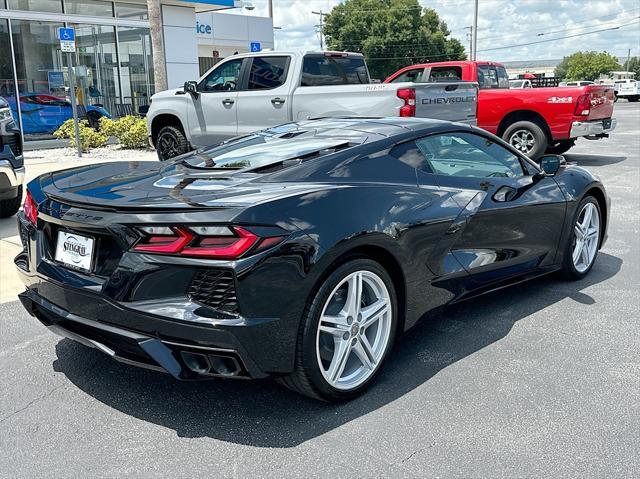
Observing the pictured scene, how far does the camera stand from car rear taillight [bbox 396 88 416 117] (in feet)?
28.9

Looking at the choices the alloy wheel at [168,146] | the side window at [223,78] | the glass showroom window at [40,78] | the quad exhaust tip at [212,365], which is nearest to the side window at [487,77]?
the side window at [223,78]

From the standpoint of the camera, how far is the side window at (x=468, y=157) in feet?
13.3

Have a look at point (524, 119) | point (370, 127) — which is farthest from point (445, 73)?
point (370, 127)

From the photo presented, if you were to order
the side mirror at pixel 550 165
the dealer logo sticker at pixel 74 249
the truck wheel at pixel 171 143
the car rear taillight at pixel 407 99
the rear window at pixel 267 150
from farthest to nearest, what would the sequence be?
1. the truck wheel at pixel 171 143
2. the car rear taillight at pixel 407 99
3. the side mirror at pixel 550 165
4. the rear window at pixel 267 150
5. the dealer logo sticker at pixel 74 249

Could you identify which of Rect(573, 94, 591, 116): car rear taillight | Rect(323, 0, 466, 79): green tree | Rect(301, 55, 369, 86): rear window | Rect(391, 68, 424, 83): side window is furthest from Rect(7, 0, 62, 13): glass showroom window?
Rect(323, 0, 466, 79): green tree

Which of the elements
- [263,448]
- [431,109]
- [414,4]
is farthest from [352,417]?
[414,4]

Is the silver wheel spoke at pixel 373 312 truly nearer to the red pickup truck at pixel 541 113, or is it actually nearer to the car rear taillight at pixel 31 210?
the car rear taillight at pixel 31 210

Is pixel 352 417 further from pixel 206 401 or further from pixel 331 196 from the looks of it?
pixel 331 196

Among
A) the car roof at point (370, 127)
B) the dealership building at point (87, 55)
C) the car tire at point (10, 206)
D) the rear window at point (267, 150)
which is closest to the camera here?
the rear window at point (267, 150)

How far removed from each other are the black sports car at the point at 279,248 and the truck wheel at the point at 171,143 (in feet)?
24.4

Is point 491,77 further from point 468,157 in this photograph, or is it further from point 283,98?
point 468,157

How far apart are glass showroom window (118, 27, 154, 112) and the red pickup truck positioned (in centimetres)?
932

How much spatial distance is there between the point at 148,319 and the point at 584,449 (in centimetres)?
202

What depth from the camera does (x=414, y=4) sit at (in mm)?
66062
